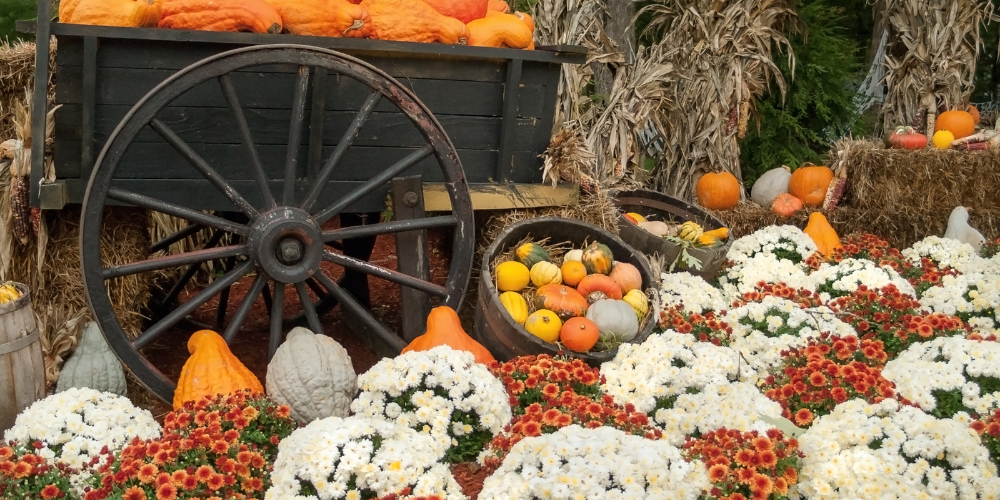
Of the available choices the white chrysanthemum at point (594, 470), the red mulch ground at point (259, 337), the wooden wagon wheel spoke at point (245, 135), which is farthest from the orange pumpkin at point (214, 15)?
the white chrysanthemum at point (594, 470)

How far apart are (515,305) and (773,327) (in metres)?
1.13

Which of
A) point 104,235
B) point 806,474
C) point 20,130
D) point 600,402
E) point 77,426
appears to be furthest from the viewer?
point 104,235

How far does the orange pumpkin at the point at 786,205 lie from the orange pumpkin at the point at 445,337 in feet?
10.3

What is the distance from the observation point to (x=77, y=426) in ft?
8.22

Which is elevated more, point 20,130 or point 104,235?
point 20,130

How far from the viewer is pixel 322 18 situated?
330 centimetres

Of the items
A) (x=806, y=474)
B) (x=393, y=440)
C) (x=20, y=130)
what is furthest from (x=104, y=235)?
(x=806, y=474)

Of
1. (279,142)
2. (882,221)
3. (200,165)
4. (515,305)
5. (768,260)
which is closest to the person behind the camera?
(200,165)

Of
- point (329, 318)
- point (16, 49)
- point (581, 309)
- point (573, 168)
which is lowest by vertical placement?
point (329, 318)

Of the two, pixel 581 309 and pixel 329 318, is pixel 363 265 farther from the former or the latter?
pixel 329 318

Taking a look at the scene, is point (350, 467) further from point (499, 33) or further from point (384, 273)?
point (499, 33)

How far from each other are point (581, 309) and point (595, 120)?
2439mm

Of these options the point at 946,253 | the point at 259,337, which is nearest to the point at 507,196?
the point at 259,337

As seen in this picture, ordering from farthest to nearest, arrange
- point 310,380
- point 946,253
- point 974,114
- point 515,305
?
point 974,114, point 946,253, point 515,305, point 310,380
